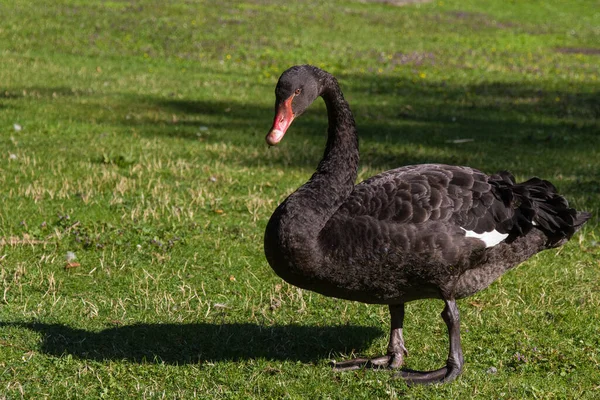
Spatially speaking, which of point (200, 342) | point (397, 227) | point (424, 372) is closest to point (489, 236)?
point (397, 227)

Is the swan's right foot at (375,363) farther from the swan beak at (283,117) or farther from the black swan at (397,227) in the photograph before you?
the swan beak at (283,117)

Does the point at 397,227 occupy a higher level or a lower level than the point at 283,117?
lower

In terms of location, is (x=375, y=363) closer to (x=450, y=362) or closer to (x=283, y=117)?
(x=450, y=362)

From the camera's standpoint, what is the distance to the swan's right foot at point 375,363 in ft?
15.4

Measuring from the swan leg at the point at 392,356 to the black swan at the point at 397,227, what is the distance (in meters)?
0.01

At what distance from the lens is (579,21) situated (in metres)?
30.3

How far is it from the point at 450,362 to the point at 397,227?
2.96 feet

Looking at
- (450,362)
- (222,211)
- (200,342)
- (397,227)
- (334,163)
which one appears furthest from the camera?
(222,211)

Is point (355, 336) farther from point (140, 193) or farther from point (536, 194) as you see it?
point (140, 193)

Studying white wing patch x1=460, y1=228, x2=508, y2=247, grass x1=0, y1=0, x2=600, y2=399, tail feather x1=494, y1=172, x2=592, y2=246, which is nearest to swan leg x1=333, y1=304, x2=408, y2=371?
grass x1=0, y1=0, x2=600, y2=399

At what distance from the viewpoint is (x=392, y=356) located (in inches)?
188

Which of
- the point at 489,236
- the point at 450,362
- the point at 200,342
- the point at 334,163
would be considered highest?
the point at 334,163

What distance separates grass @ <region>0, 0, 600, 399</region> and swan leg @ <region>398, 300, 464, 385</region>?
83 mm

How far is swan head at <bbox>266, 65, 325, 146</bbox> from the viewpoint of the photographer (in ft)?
13.9
